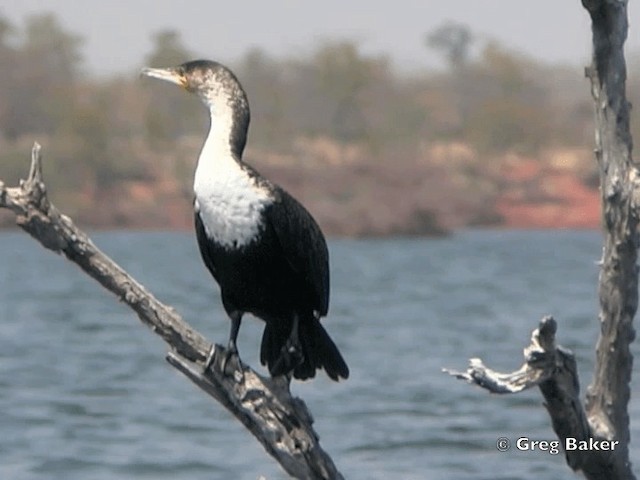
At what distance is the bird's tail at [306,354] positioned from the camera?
602cm

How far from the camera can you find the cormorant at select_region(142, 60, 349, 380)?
19.2 ft

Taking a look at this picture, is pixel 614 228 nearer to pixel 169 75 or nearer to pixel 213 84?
pixel 213 84

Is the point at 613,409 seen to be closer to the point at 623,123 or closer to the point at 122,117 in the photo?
the point at 623,123

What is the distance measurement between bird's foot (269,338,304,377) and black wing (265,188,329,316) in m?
0.17

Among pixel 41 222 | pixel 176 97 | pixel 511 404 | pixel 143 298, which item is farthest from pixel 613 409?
pixel 176 97

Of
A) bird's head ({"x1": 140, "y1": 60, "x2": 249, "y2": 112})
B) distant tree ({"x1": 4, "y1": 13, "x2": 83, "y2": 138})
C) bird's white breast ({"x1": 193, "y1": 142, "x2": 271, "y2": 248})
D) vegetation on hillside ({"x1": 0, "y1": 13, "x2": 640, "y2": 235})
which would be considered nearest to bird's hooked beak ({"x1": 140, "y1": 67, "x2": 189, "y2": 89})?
bird's head ({"x1": 140, "y1": 60, "x2": 249, "y2": 112})

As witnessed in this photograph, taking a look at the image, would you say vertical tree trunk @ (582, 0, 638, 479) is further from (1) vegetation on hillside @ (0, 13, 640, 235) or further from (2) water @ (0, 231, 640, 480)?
(1) vegetation on hillside @ (0, 13, 640, 235)

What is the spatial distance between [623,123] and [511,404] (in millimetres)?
7800

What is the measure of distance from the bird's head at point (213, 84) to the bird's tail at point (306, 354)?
2.44ft

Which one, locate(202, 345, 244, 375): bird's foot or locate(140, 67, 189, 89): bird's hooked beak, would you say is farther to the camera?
locate(140, 67, 189, 89): bird's hooked beak

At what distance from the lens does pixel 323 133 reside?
2394 inches

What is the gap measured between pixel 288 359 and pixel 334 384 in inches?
309

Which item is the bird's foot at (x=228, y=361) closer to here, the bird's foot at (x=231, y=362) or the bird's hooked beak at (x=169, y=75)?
the bird's foot at (x=231, y=362)

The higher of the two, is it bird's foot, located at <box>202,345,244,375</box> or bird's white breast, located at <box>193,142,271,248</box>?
bird's white breast, located at <box>193,142,271,248</box>
